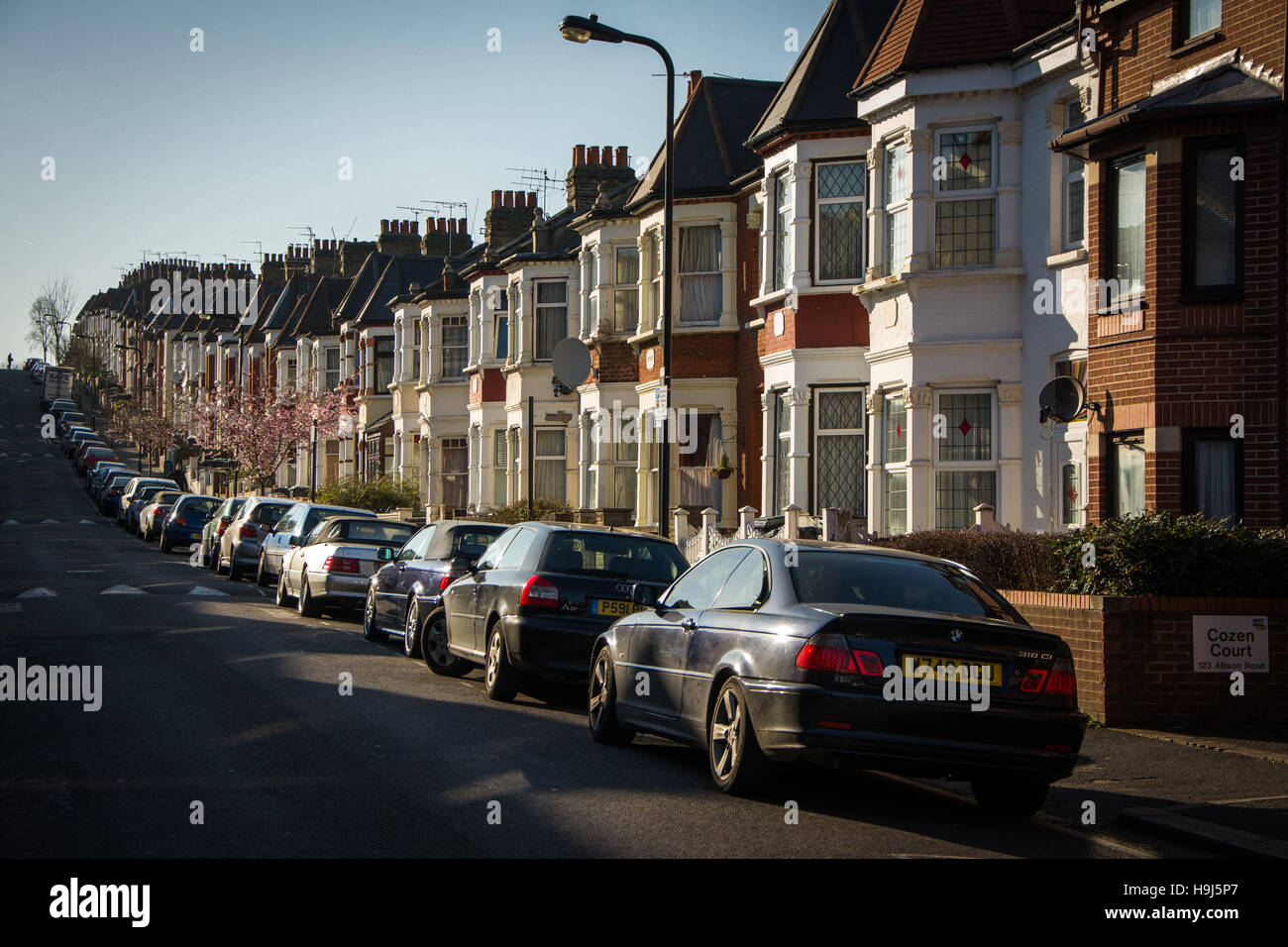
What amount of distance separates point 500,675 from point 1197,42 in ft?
33.1

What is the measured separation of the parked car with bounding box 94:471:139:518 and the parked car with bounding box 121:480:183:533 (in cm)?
675

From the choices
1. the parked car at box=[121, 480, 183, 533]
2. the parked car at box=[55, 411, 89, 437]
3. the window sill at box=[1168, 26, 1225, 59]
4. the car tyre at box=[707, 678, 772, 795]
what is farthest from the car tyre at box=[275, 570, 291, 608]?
the parked car at box=[55, 411, 89, 437]

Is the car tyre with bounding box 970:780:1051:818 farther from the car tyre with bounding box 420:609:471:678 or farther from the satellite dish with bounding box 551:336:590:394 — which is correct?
the satellite dish with bounding box 551:336:590:394

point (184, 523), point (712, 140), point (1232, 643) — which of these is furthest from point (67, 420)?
point (1232, 643)

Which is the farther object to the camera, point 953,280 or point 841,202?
Answer: point 841,202

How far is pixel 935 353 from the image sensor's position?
69.2 ft

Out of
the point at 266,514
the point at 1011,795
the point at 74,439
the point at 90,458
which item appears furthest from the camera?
the point at 74,439

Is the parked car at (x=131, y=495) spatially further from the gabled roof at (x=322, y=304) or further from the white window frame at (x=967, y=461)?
the white window frame at (x=967, y=461)

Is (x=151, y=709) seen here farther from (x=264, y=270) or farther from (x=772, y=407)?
(x=264, y=270)

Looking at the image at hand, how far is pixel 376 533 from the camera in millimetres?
22891

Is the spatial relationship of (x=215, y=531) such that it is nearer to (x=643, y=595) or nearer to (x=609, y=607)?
(x=609, y=607)

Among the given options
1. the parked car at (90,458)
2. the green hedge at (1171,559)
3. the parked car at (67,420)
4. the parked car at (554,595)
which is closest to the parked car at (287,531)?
the parked car at (554,595)

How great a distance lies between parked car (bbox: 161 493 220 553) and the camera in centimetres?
3997
